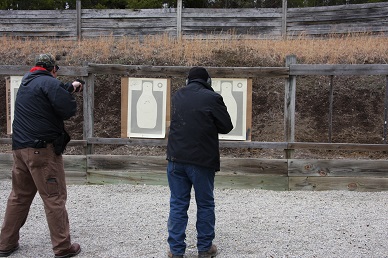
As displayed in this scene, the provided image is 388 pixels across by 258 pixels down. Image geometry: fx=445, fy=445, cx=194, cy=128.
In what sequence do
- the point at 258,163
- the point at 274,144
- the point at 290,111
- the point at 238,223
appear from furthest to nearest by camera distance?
the point at 290,111, the point at 274,144, the point at 258,163, the point at 238,223

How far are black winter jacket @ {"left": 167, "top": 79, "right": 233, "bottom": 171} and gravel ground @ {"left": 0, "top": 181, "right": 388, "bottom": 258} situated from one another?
3.47 feet

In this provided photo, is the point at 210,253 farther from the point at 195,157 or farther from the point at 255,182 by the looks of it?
the point at 255,182

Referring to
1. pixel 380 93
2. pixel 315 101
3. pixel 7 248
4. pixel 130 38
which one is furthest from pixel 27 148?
pixel 130 38

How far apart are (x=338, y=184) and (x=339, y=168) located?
0.25 meters

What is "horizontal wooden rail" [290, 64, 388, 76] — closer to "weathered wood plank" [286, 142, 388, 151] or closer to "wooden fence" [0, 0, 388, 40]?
"weathered wood plank" [286, 142, 388, 151]

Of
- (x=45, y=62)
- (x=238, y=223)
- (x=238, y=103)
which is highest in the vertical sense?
(x=45, y=62)

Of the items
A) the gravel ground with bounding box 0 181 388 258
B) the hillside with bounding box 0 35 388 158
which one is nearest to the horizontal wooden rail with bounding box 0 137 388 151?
the gravel ground with bounding box 0 181 388 258

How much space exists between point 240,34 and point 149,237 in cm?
987

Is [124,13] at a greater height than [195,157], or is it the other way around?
[124,13]

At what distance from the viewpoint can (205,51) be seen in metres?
12.0

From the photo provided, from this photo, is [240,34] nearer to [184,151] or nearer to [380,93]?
[380,93]

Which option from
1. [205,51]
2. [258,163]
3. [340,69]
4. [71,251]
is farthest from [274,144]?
[205,51]

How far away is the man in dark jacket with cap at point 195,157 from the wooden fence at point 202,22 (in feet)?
31.0

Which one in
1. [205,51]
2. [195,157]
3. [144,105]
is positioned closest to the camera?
[195,157]
